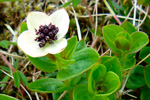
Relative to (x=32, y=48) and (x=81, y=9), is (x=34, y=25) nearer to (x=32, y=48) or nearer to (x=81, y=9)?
(x=32, y=48)

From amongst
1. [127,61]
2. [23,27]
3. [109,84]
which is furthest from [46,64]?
[127,61]

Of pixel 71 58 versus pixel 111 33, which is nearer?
pixel 71 58

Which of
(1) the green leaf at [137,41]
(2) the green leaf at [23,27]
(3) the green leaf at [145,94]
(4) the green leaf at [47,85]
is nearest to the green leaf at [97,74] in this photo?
(4) the green leaf at [47,85]

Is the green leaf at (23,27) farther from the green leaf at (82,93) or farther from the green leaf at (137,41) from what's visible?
the green leaf at (137,41)

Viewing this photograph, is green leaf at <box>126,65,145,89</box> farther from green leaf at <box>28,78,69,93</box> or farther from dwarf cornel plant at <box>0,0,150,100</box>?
green leaf at <box>28,78,69,93</box>

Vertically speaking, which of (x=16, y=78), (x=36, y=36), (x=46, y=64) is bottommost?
(x=16, y=78)

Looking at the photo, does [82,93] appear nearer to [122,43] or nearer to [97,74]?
[97,74]
